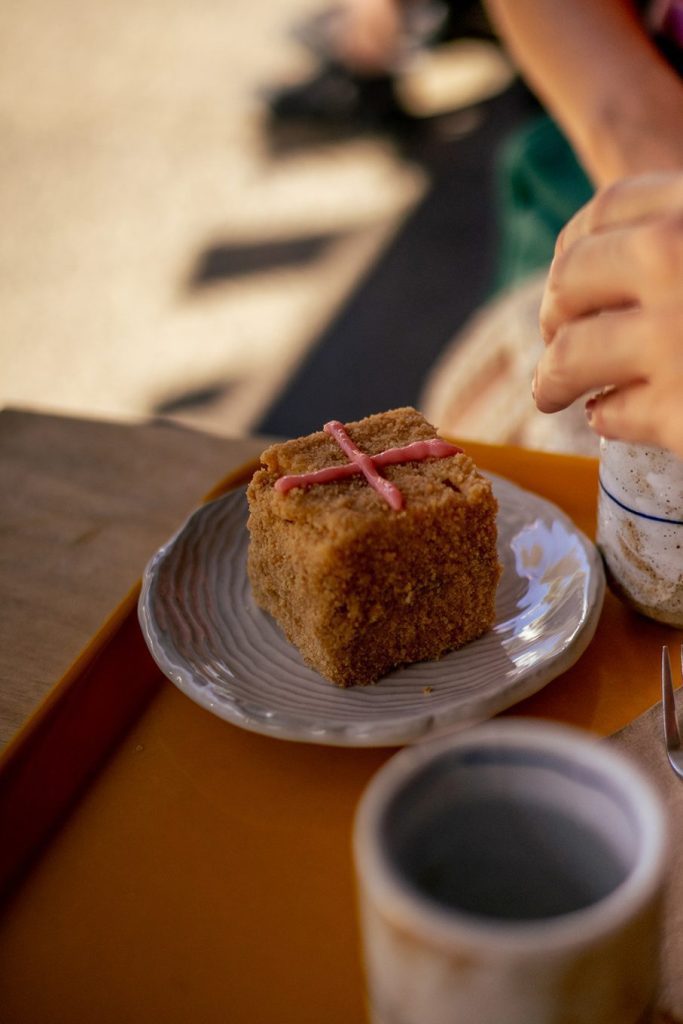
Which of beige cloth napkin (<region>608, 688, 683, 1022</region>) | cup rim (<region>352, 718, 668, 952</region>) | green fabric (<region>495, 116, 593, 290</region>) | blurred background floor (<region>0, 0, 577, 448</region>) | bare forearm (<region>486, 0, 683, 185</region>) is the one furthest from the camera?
blurred background floor (<region>0, 0, 577, 448</region>)

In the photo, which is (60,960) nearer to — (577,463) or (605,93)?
(577,463)

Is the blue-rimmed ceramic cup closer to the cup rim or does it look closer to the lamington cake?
the lamington cake

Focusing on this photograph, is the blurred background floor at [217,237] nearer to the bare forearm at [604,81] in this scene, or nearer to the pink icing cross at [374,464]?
the bare forearm at [604,81]

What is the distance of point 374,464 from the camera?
666mm

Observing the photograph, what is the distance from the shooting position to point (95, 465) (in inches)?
34.5

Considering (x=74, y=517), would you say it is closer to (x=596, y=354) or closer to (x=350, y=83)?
(x=596, y=354)

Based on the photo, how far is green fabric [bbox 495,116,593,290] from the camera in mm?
1285

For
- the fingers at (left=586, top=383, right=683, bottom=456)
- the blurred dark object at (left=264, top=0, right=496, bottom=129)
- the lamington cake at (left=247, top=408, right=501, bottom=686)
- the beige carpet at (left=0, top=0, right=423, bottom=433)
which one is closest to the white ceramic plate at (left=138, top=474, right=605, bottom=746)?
the lamington cake at (left=247, top=408, right=501, bottom=686)

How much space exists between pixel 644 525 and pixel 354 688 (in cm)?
21

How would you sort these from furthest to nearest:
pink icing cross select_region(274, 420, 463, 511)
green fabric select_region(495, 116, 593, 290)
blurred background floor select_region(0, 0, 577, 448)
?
blurred background floor select_region(0, 0, 577, 448), green fabric select_region(495, 116, 593, 290), pink icing cross select_region(274, 420, 463, 511)

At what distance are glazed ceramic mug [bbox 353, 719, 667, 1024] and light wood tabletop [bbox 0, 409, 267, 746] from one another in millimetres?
352

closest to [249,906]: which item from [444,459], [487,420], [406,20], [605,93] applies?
[444,459]

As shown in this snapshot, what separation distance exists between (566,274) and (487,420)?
2.09ft

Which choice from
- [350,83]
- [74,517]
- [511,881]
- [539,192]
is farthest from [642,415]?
[350,83]
